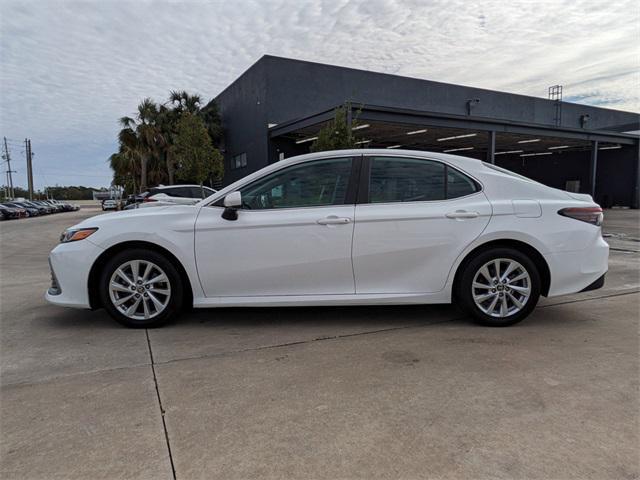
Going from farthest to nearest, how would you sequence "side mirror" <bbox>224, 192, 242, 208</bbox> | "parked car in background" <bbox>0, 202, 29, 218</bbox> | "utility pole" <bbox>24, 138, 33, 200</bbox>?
"utility pole" <bbox>24, 138, 33, 200</bbox> → "parked car in background" <bbox>0, 202, 29, 218</bbox> → "side mirror" <bbox>224, 192, 242, 208</bbox>

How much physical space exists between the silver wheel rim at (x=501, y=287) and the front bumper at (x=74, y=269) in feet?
11.3

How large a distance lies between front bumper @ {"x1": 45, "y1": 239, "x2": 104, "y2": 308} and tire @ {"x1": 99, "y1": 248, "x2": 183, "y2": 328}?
0.15 m

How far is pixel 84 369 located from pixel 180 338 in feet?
2.61

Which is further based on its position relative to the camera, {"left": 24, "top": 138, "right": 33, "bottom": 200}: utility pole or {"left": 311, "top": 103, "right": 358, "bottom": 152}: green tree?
{"left": 24, "top": 138, "right": 33, "bottom": 200}: utility pole

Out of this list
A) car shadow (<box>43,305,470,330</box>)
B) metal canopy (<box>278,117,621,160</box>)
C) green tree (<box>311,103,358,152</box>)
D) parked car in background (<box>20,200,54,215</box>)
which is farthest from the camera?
parked car in background (<box>20,200,54,215</box>)

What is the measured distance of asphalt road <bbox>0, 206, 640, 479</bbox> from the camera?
2.08 metres

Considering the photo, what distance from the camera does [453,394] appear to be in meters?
2.70

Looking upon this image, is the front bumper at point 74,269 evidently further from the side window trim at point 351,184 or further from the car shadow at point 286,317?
the side window trim at point 351,184

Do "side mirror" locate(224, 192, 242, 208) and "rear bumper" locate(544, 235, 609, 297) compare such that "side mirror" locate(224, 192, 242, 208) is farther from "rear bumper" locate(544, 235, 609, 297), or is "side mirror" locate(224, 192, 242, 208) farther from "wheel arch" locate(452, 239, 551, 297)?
"rear bumper" locate(544, 235, 609, 297)

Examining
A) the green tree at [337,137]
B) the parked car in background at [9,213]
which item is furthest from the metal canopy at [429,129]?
the parked car in background at [9,213]

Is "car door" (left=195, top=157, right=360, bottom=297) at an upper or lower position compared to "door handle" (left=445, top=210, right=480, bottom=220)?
lower

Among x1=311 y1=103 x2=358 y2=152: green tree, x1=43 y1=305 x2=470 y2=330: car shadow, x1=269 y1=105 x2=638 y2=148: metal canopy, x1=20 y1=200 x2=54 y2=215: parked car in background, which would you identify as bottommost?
x1=43 y1=305 x2=470 y2=330: car shadow

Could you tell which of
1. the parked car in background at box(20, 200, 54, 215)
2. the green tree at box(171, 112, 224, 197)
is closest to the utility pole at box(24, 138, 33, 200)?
the parked car in background at box(20, 200, 54, 215)

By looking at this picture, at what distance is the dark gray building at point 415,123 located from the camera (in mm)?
19953
